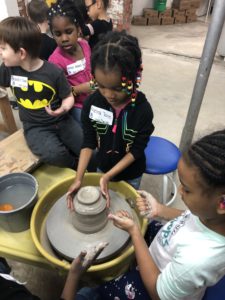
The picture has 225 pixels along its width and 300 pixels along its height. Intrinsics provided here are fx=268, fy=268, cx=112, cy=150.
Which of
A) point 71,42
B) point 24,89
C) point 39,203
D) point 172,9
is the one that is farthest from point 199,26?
point 39,203

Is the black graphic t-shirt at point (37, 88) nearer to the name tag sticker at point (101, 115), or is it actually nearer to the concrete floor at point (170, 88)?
the name tag sticker at point (101, 115)

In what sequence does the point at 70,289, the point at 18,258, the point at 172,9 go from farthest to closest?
the point at 172,9 → the point at 18,258 → the point at 70,289

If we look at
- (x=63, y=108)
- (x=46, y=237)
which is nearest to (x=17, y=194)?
(x=46, y=237)

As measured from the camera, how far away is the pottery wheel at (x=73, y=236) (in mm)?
1202

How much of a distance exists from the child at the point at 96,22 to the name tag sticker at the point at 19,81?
2.38 ft

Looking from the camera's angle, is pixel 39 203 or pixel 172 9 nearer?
pixel 39 203

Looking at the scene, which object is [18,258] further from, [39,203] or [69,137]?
[69,137]

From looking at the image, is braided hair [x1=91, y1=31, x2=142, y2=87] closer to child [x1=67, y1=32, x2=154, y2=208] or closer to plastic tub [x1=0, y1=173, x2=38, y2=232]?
child [x1=67, y1=32, x2=154, y2=208]

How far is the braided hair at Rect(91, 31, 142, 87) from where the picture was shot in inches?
41.1

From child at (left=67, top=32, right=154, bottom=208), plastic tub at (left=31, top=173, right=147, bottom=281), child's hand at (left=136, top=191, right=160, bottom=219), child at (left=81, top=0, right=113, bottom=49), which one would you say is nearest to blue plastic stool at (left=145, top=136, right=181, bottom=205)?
child at (left=67, top=32, right=154, bottom=208)

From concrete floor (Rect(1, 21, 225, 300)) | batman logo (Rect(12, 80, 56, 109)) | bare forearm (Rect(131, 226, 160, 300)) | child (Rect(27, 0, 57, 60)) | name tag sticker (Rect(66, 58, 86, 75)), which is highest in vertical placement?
child (Rect(27, 0, 57, 60))

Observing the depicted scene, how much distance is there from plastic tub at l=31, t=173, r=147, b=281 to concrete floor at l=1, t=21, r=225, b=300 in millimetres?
387

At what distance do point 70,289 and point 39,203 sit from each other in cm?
46

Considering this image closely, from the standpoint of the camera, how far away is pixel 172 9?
Result: 5434 millimetres
